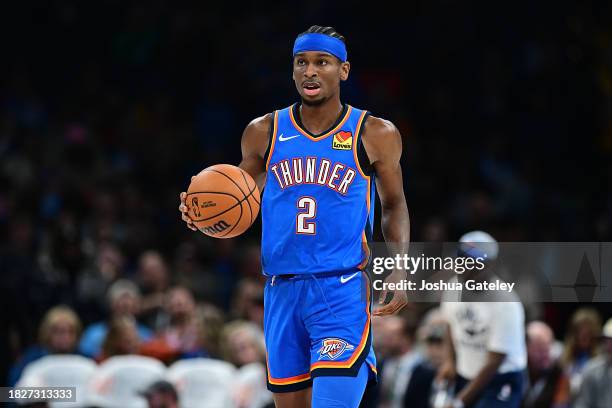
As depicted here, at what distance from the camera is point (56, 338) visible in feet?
34.0

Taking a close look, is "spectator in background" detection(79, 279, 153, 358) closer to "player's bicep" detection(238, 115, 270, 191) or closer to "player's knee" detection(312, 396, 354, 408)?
"player's bicep" detection(238, 115, 270, 191)

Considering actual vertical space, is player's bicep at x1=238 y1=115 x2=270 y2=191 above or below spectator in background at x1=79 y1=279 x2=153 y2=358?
above

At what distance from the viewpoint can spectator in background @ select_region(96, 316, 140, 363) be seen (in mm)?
10469

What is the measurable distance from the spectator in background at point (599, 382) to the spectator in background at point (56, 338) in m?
4.57

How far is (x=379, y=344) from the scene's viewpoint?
11117mm

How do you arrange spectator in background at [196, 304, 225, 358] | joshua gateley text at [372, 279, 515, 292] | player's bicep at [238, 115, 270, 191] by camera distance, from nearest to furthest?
player's bicep at [238, 115, 270, 191], joshua gateley text at [372, 279, 515, 292], spectator in background at [196, 304, 225, 358]

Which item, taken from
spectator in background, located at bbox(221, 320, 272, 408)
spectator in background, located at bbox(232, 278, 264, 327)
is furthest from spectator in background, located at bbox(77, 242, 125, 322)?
spectator in background, located at bbox(221, 320, 272, 408)

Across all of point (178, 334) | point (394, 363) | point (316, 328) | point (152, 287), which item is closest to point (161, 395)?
point (178, 334)

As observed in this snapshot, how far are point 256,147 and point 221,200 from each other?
18.1 inches

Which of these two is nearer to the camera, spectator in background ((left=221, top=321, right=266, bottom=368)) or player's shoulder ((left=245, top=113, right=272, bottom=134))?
player's shoulder ((left=245, top=113, right=272, bottom=134))

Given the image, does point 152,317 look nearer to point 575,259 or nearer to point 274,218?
point 575,259

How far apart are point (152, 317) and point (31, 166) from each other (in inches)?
115

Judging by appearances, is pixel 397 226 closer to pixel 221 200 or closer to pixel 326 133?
pixel 326 133

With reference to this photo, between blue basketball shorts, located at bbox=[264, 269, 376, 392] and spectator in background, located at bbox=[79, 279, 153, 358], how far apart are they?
496 centimetres
